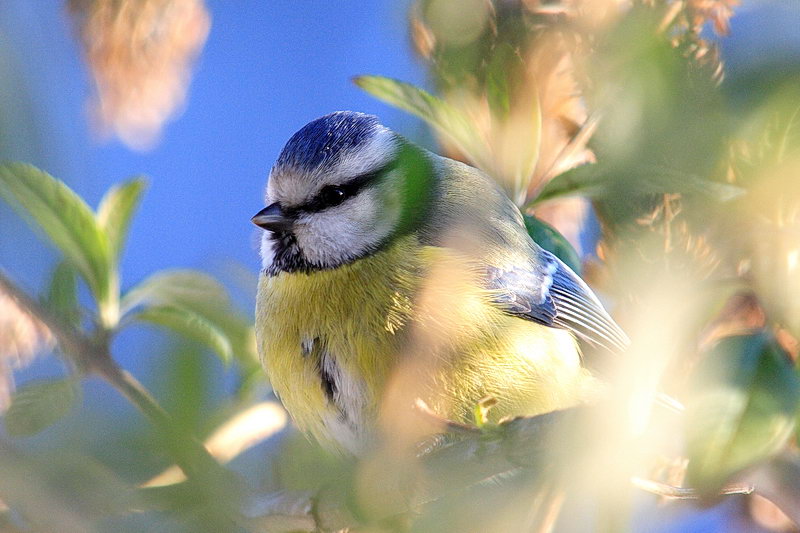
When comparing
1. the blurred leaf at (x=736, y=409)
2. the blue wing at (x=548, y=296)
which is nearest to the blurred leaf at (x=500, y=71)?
the blurred leaf at (x=736, y=409)

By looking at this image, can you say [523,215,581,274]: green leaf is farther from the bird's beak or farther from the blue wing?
the bird's beak

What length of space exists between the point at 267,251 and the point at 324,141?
205 millimetres

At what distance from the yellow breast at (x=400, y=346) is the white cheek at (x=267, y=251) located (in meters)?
0.08

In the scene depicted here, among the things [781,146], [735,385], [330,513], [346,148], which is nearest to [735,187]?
[781,146]

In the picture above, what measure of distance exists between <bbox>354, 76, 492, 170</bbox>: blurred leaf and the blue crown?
0.36m

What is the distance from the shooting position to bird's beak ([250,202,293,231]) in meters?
1.21

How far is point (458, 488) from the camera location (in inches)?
21.0

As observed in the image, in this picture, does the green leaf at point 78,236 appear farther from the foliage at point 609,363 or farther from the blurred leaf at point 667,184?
the blurred leaf at point 667,184

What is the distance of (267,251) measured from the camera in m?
1.29

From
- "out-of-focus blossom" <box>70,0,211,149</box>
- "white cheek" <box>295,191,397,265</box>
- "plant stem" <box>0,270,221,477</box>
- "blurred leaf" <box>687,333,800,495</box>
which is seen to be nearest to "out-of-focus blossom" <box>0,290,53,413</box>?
"plant stem" <box>0,270,221,477</box>

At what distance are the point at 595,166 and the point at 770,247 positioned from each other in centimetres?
14

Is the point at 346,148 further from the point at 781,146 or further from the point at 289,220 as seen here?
the point at 781,146

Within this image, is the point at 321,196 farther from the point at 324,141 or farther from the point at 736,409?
the point at 736,409

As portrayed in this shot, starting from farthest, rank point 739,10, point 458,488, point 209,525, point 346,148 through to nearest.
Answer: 1. point 346,148
2. point 458,488
3. point 739,10
4. point 209,525
